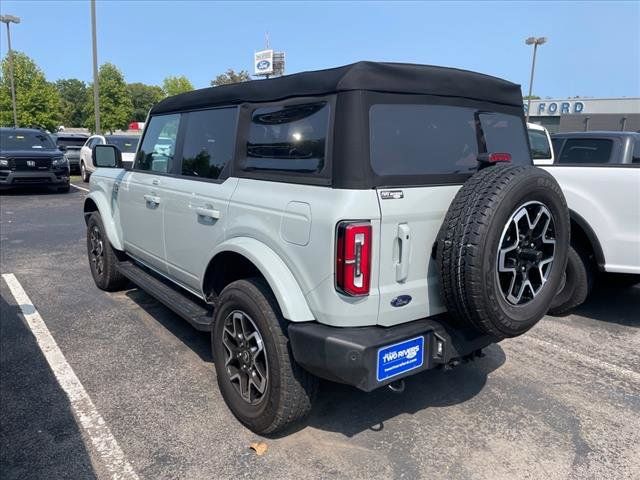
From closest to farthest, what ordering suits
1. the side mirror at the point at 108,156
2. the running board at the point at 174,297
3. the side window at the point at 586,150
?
the running board at the point at 174,297 < the side mirror at the point at 108,156 < the side window at the point at 586,150

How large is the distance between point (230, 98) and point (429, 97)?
4.18 ft

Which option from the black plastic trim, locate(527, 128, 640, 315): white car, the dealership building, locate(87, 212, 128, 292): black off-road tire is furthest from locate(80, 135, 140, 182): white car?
the dealership building

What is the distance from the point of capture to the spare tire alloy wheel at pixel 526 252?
8.36 ft

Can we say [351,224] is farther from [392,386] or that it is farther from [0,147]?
[0,147]

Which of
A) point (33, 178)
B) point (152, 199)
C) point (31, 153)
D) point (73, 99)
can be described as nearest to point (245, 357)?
point (152, 199)

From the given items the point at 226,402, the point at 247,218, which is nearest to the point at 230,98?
the point at 247,218

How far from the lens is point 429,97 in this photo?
2.73 m

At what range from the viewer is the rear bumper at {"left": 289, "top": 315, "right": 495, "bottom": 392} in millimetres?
2334

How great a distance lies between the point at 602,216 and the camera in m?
4.51

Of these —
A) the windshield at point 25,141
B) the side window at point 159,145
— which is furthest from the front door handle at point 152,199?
the windshield at point 25,141

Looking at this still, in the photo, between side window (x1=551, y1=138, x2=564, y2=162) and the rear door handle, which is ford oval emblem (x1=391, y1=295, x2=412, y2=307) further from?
side window (x1=551, y1=138, x2=564, y2=162)

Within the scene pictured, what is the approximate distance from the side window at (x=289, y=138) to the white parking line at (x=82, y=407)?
175cm

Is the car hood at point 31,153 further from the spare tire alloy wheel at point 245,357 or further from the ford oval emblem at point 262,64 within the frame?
the ford oval emblem at point 262,64

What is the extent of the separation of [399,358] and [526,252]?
2.91 ft
